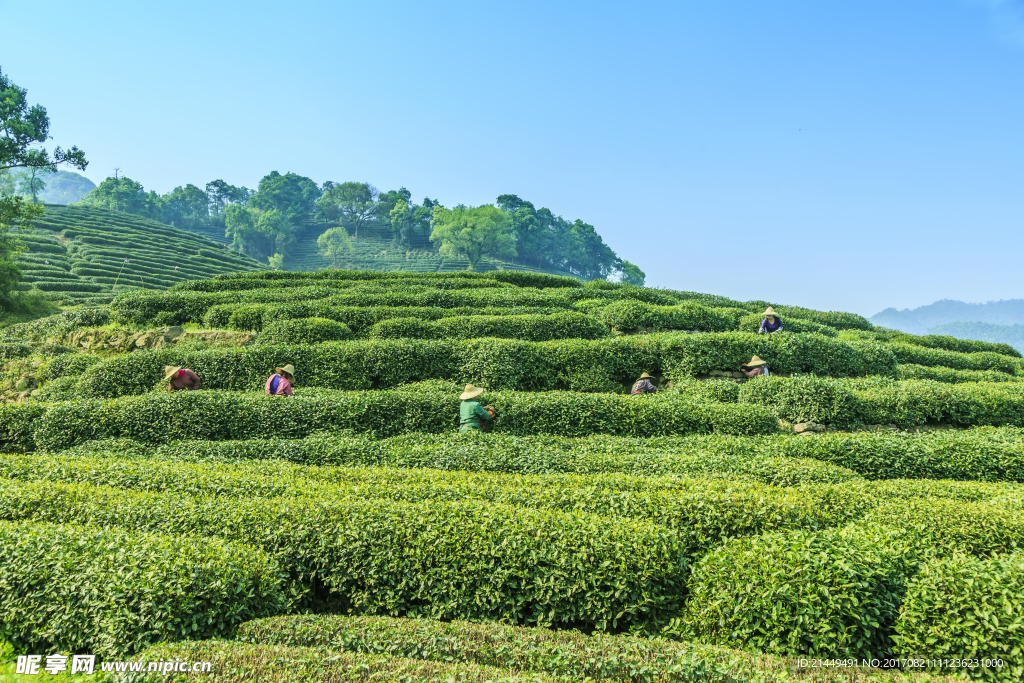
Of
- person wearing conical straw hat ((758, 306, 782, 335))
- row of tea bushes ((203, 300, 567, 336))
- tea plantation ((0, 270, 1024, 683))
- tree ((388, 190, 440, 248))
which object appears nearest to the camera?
tea plantation ((0, 270, 1024, 683))

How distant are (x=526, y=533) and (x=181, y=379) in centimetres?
1273

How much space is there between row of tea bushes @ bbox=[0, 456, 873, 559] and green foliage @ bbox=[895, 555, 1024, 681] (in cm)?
160

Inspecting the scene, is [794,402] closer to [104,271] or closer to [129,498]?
[129,498]

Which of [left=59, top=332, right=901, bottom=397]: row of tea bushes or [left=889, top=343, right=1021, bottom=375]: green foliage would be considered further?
[left=889, top=343, right=1021, bottom=375]: green foliage

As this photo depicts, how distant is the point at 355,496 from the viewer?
784cm

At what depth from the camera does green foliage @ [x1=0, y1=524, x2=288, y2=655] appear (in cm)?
514

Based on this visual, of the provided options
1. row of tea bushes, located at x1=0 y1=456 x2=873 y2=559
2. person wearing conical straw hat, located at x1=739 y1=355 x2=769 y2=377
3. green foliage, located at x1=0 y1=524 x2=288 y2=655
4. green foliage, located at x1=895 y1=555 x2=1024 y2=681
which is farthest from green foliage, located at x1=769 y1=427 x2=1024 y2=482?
green foliage, located at x1=0 y1=524 x2=288 y2=655

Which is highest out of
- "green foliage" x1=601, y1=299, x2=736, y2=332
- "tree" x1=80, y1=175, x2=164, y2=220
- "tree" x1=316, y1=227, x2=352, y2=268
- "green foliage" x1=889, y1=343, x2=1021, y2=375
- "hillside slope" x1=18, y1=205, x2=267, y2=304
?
"tree" x1=80, y1=175, x2=164, y2=220

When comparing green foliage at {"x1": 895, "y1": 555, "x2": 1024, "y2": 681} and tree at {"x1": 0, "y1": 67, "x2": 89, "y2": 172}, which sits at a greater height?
tree at {"x1": 0, "y1": 67, "x2": 89, "y2": 172}

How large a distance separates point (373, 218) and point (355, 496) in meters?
125

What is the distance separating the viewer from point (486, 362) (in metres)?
17.0

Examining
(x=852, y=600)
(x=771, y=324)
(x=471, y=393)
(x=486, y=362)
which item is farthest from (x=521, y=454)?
(x=771, y=324)

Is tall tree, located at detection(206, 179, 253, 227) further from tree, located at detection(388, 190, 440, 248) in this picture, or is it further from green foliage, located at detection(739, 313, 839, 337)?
green foliage, located at detection(739, 313, 839, 337)

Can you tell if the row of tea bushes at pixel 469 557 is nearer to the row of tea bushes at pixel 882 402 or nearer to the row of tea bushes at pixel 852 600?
the row of tea bushes at pixel 852 600
